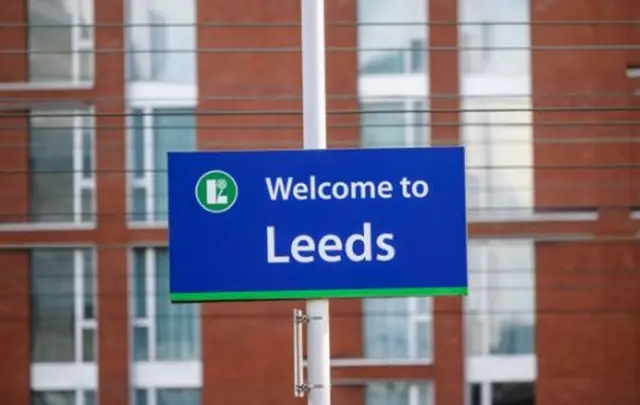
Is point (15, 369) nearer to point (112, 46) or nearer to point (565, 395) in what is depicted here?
point (112, 46)

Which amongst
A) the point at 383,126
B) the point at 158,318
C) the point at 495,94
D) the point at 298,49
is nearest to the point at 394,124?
the point at 383,126

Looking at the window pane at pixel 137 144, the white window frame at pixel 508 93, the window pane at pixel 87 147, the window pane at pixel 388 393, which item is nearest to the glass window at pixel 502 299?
the white window frame at pixel 508 93

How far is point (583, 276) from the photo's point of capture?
28.0ft

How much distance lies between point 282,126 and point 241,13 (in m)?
0.84

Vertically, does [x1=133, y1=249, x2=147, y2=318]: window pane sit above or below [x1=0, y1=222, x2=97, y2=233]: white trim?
below

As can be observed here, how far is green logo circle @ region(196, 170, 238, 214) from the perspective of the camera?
387 cm

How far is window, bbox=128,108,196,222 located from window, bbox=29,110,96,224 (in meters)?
0.29

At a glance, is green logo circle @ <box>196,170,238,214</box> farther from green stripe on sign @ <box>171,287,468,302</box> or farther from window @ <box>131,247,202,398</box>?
window @ <box>131,247,202,398</box>

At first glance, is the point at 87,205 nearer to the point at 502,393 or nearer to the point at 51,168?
the point at 51,168

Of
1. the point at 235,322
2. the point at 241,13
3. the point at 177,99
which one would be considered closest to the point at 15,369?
the point at 235,322

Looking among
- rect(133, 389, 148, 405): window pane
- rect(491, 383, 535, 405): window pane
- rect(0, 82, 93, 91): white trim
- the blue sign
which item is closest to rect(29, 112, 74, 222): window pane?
rect(0, 82, 93, 91): white trim

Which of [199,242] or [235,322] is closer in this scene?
[199,242]

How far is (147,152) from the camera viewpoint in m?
8.62

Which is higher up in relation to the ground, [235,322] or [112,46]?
[112,46]
